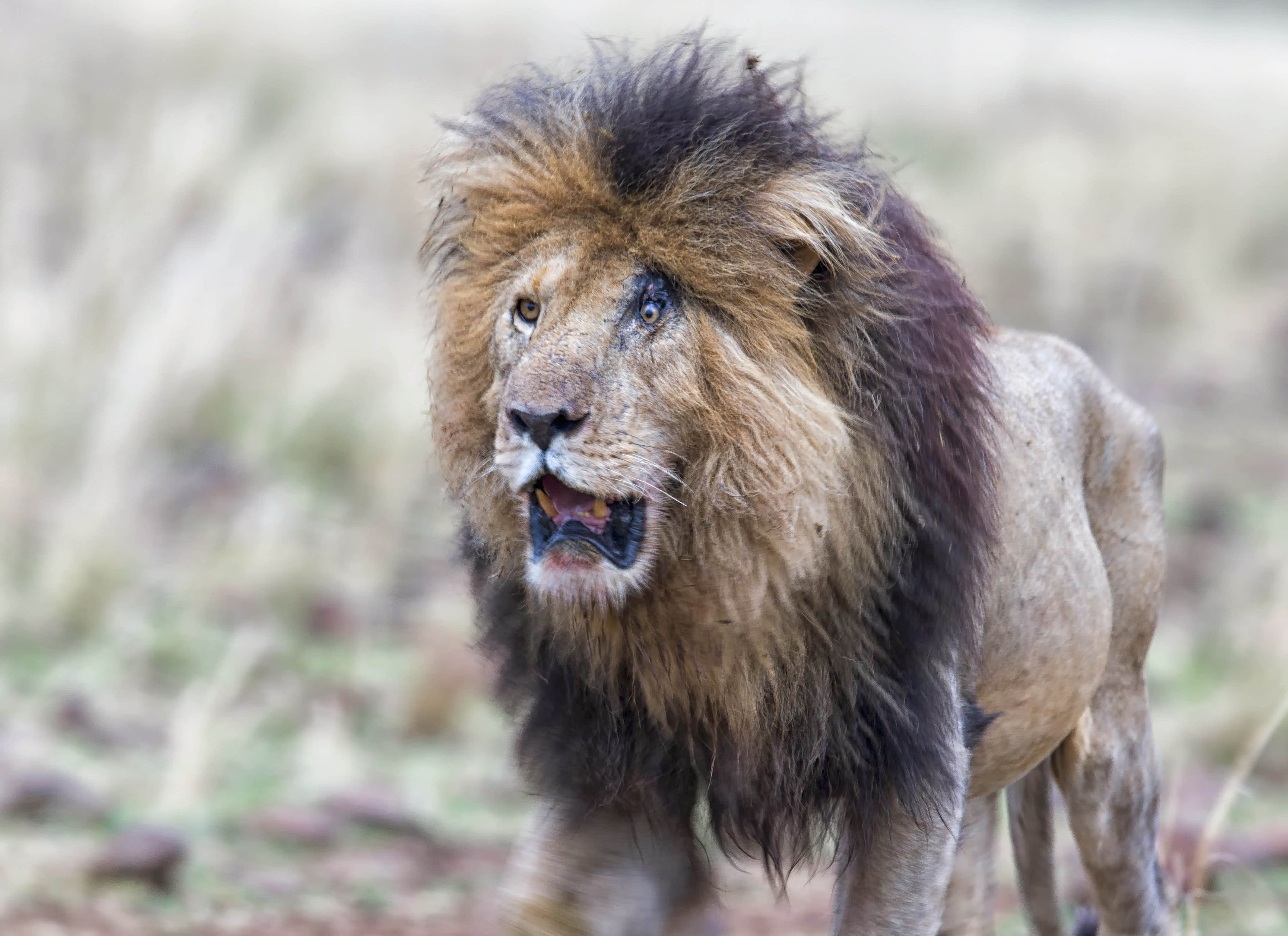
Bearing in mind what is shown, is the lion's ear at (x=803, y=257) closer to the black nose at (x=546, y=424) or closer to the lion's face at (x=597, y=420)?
the lion's face at (x=597, y=420)

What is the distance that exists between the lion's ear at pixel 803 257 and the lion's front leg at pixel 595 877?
3.57 ft

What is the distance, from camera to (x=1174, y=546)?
8.78m

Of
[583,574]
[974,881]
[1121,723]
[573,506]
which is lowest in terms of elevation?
[974,881]

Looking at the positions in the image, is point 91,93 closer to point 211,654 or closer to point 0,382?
point 0,382

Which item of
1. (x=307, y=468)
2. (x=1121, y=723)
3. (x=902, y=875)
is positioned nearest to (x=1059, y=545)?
(x=1121, y=723)

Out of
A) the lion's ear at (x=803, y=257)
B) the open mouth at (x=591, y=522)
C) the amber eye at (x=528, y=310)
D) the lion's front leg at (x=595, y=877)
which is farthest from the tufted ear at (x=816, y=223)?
the lion's front leg at (x=595, y=877)

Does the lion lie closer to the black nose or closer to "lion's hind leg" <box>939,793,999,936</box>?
the black nose

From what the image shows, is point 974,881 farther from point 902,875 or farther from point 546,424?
point 546,424

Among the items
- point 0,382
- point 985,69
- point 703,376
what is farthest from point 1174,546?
point 985,69

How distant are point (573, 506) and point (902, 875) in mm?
925

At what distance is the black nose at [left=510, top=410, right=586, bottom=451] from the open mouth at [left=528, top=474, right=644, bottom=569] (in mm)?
100

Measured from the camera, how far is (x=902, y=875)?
2.97m

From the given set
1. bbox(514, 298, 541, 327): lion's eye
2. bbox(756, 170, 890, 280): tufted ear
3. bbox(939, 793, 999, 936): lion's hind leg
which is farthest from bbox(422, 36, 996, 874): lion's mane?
bbox(939, 793, 999, 936): lion's hind leg

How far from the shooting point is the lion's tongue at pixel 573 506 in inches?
108
